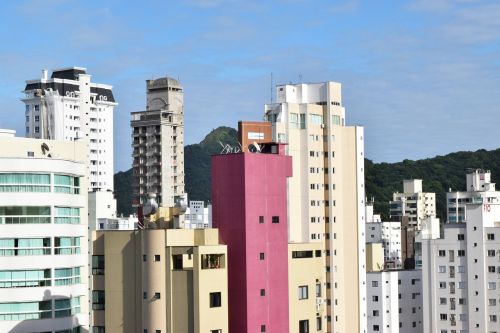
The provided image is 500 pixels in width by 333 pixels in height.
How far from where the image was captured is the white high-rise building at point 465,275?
9800 centimetres

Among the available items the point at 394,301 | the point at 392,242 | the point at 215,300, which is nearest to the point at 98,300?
the point at 215,300

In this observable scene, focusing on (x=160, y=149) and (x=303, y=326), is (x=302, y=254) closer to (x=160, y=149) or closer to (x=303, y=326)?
(x=303, y=326)

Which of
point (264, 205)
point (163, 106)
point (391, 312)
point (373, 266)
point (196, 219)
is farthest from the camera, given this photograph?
point (163, 106)

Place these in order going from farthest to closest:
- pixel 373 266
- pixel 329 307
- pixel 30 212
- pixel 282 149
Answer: pixel 373 266, pixel 329 307, pixel 282 149, pixel 30 212

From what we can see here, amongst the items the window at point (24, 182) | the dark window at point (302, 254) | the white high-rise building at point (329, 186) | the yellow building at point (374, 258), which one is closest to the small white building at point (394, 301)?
the yellow building at point (374, 258)

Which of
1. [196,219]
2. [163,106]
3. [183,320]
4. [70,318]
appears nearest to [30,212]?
[70,318]

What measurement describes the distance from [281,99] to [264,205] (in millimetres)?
38789

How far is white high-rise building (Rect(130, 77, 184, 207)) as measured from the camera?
15412cm

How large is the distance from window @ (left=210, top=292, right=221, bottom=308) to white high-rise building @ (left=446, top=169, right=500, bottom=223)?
254 ft

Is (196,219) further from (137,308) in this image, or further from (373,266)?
(137,308)

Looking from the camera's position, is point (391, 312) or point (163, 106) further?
point (163, 106)

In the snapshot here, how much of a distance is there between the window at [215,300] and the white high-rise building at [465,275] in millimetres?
53696

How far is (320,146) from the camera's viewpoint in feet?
292

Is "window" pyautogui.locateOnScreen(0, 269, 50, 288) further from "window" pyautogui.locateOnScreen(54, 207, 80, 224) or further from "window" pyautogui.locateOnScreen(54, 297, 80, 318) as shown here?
"window" pyautogui.locateOnScreen(54, 207, 80, 224)
